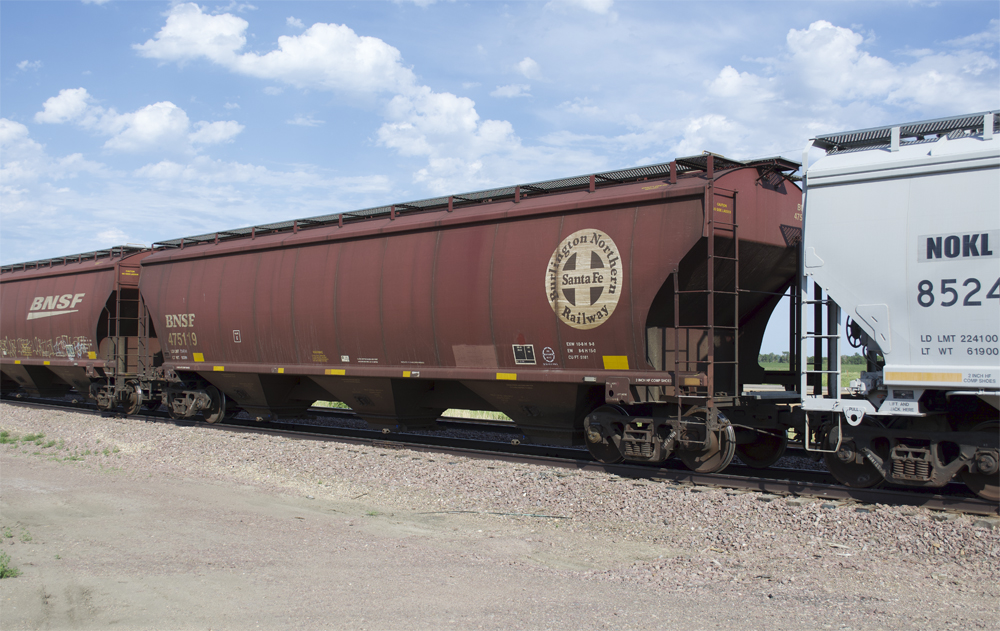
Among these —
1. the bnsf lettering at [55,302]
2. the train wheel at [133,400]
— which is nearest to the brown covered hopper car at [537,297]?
the train wheel at [133,400]

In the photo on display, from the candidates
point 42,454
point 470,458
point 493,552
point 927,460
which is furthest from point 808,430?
point 42,454

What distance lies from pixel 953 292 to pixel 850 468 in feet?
7.59

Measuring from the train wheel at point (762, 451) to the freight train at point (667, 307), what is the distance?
3 centimetres

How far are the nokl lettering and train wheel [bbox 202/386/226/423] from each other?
9.71m

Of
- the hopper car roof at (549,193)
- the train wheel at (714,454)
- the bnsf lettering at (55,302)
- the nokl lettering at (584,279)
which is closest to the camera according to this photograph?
the train wheel at (714,454)

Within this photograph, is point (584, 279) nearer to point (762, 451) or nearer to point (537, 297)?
point (537, 297)

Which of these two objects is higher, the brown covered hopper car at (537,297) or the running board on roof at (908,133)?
the running board on roof at (908,133)

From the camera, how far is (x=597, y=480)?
9.42 meters

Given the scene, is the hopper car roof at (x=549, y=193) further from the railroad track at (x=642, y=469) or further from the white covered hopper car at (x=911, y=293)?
the railroad track at (x=642, y=469)

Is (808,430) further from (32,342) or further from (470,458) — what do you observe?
(32,342)

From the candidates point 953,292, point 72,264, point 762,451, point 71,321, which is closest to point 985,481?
point 953,292

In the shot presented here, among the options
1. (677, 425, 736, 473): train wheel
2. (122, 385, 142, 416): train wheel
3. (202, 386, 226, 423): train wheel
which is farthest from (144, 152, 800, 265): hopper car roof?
(122, 385, 142, 416): train wheel

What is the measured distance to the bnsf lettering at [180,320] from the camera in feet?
52.9

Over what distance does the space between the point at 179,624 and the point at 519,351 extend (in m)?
6.40
